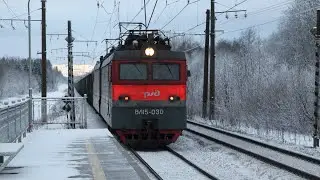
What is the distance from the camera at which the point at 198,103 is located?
37844 mm

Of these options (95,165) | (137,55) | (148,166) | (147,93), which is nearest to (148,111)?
(147,93)

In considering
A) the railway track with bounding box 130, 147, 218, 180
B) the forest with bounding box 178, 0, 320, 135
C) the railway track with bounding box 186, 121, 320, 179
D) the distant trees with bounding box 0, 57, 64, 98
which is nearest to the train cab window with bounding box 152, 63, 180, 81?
the railway track with bounding box 130, 147, 218, 180

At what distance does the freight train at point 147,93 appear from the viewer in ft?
48.8

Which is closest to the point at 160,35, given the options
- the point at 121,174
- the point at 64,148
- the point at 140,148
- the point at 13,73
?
the point at 140,148

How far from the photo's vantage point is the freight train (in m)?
14.9

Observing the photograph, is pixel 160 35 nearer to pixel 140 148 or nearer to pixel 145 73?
pixel 145 73

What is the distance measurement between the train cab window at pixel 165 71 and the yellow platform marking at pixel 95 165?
9.63 ft

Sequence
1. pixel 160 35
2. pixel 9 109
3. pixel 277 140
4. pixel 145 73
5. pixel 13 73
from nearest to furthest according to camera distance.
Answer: pixel 9 109 → pixel 145 73 → pixel 160 35 → pixel 277 140 → pixel 13 73

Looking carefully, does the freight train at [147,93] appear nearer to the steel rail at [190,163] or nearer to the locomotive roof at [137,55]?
the locomotive roof at [137,55]

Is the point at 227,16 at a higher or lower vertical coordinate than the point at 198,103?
higher

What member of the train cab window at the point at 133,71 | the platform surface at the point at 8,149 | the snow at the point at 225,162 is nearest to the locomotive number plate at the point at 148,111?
the train cab window at the point at 133,71

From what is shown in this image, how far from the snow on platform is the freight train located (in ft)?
2.98

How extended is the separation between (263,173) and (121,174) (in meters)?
3.22

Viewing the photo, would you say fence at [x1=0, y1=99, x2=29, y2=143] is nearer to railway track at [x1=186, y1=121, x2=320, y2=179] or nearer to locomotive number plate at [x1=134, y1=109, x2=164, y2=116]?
locomotive number plate at [x1=134, y1=109, x2=164, y2=116]
